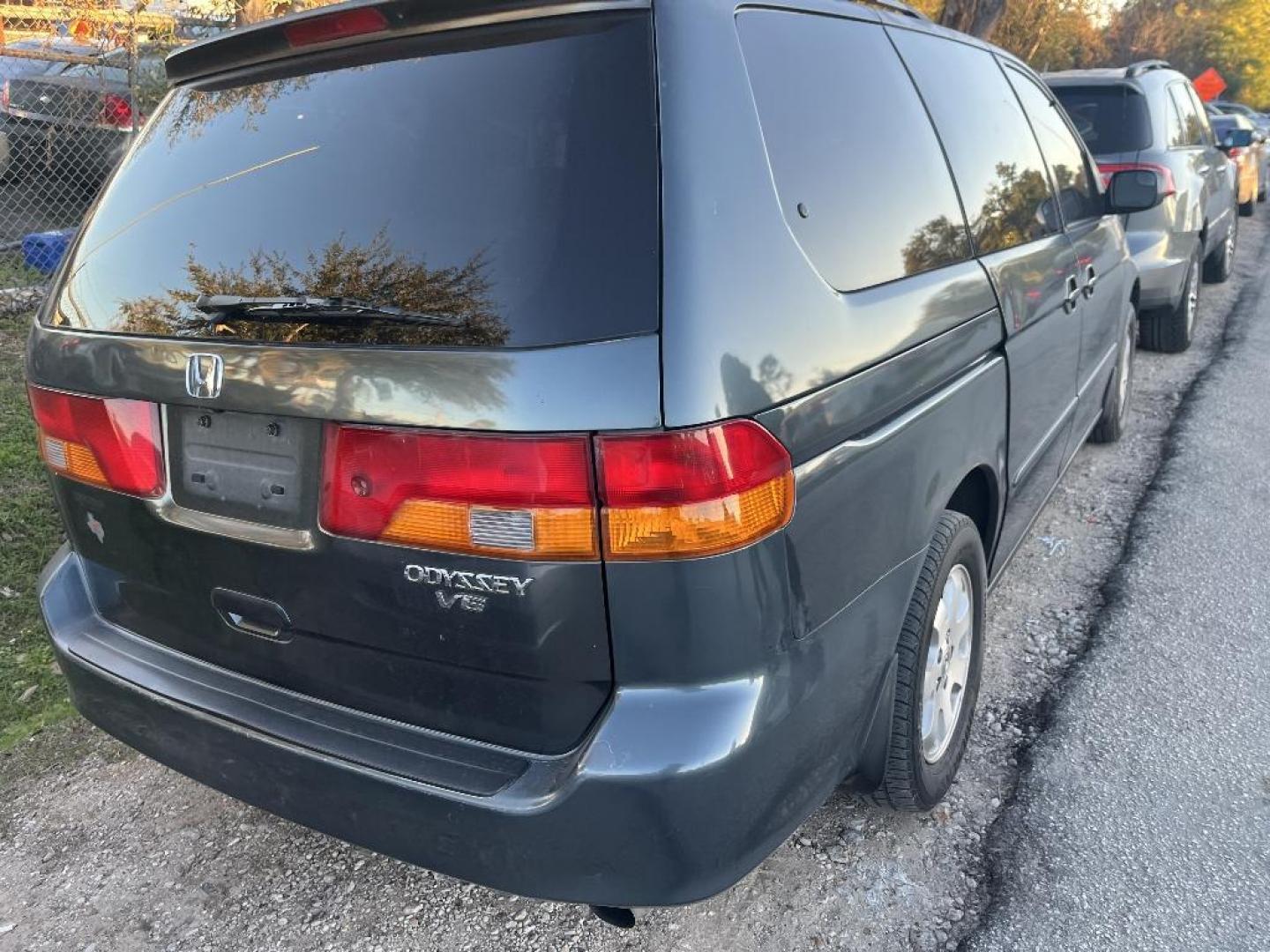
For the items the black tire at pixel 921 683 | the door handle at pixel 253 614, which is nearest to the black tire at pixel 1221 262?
the black tire at pixel 921 683

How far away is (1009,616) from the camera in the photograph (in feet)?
12.1

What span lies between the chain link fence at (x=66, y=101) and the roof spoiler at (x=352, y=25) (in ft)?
18.2

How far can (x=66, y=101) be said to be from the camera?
23.7 ft

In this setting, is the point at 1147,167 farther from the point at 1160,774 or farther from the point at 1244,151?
the point at 1244,151

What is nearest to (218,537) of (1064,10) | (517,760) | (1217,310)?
(517,760)

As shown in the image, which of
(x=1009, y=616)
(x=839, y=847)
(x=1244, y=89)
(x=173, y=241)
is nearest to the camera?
Result: (x=173, y=241)

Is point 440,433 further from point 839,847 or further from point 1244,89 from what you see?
point 1244,89

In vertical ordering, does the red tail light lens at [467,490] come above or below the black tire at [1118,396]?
above

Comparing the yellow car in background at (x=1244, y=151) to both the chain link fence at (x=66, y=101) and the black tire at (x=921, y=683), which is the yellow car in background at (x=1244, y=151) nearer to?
the black tire at (x=921, y=683)

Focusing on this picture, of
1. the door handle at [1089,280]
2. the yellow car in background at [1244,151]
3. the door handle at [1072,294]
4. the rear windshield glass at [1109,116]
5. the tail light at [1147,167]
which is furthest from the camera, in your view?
the yellow car in background at [1244,151]

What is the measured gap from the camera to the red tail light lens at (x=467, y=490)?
64.0 inches

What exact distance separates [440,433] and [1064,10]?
2801 cm

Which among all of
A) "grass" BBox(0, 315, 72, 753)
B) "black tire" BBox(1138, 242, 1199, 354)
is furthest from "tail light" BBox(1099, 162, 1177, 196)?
"grass" BBox(0, 315, 72, 753)

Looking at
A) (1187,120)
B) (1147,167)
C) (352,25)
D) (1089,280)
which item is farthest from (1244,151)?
(352,25)
